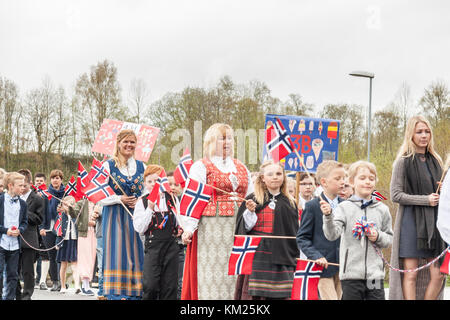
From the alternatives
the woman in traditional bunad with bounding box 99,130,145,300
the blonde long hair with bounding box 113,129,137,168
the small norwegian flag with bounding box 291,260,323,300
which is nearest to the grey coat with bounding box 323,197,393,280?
the small norwegian flag with bounding box 291,260,323,300

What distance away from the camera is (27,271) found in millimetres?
9773

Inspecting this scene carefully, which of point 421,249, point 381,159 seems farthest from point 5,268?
point 381,159

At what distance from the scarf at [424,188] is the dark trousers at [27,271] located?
5329mm

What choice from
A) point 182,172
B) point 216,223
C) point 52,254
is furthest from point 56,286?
point 216,223

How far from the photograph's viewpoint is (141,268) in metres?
8.52

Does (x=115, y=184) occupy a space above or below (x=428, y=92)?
below

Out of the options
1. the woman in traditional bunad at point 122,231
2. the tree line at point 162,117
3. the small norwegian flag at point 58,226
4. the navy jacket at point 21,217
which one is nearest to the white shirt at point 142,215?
the woman in traditional bunad at point 122,231

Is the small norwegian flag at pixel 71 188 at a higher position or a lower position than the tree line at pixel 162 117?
lower

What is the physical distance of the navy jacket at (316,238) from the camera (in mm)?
6816

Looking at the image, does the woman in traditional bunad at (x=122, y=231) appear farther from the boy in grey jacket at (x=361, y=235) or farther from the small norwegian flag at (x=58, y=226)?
the small norwegian flag at (x=58, y=226)

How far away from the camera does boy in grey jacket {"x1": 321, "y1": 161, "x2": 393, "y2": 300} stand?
6.27m
